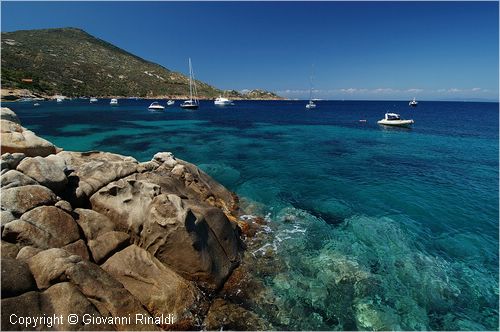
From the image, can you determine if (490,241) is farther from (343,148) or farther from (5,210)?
(343,148)

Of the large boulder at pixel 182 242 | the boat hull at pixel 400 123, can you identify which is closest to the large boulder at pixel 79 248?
the large boulder at pixel 182 242

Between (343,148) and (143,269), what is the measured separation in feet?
126

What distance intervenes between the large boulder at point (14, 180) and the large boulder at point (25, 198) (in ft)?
1.29

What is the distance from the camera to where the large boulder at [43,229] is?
910 centimetres

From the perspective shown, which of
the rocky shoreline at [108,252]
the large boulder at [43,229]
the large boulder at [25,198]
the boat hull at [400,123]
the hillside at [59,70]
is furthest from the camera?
the hillside at [59,70]

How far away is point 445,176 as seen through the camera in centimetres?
2908

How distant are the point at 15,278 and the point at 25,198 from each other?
11.9ft

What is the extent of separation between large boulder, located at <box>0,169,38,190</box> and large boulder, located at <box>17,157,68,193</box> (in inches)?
16.6

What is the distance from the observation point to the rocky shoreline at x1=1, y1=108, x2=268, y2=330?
7863 millimetres

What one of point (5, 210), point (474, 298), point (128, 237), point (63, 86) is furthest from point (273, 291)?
point (63, 86)

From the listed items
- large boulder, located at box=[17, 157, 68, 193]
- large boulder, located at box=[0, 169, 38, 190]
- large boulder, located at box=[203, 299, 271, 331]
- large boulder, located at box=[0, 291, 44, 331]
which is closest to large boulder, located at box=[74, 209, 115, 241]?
large boulder, located at box=[17, 157, 68, 193]

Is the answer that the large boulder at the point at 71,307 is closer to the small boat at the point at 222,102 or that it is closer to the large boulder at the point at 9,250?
the large boulder at the point at 9,250

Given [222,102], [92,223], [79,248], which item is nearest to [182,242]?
[79,248]

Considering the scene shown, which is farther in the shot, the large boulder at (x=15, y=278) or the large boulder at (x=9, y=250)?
the large boulder at (x=9, y=250)
